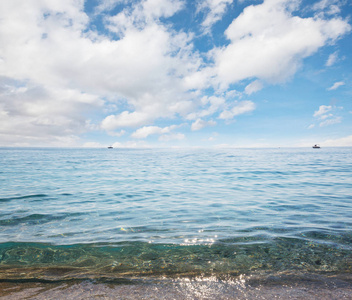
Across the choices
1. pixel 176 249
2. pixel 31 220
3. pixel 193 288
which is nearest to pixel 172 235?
pixel 176 249

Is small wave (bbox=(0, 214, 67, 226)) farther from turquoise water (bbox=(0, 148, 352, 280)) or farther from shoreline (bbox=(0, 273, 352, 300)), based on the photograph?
shoreline (bbox=(0, 273, 352, 300))

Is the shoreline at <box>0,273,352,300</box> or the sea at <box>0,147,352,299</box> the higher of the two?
the shoreline at <box>0,273,352,300</box>

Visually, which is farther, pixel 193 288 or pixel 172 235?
pixel 172 235

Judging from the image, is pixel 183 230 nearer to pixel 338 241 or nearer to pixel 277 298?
pixel 277 298

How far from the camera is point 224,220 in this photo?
8109 mm

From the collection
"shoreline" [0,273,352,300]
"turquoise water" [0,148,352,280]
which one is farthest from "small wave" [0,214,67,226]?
"shoreline" [0,273,352,300]

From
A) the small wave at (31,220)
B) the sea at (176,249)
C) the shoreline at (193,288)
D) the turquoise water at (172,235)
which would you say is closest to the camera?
the shoreline at (193,288)

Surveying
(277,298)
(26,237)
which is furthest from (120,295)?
(26,237)

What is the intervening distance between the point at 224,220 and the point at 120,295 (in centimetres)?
549

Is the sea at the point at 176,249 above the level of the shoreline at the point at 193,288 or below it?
below

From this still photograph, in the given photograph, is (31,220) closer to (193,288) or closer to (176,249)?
(176,249)

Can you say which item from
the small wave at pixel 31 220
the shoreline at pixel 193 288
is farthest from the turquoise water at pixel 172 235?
the shoreline at pixel 193 288

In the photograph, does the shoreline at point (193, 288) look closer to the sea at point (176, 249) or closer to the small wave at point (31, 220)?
the sea at point (176, 249)

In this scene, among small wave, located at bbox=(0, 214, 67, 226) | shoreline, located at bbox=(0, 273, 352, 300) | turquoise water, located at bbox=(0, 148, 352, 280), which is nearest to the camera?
shoreline, located at bbox=(0, 273, 352, 300)
